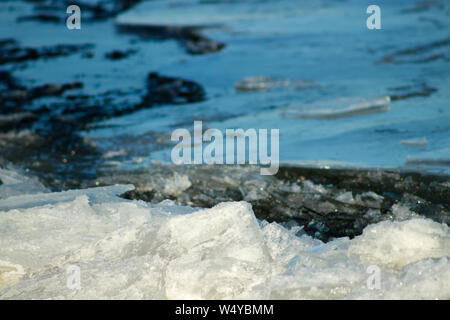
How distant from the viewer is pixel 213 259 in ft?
7.43

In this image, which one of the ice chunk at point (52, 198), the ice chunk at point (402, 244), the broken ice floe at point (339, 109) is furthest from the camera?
the broken ice floe at point (339, 109)

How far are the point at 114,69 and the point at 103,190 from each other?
4.37 metres

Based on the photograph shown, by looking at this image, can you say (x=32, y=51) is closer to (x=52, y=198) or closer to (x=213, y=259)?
(x=52, y=198)

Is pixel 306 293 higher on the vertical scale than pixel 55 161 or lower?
higher

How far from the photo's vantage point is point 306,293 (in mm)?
2090

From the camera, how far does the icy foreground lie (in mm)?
2109

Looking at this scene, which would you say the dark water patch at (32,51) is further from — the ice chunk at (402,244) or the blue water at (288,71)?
the ice chunk at (402,244)

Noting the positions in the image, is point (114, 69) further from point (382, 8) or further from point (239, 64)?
point (382, 8)

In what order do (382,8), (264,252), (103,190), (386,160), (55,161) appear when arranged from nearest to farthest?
(264,252)
(103,190)
(386,160)
(55,161)
(382,8)

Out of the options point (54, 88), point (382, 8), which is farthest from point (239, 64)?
point (382, 8)

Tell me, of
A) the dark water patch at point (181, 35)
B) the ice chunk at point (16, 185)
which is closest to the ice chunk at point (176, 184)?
the ice chunk at point (16, 185)

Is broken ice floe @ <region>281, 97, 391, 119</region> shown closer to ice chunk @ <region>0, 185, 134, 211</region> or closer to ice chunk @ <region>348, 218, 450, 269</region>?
ice chunk @ <region>0, 185, 134, 211</region>

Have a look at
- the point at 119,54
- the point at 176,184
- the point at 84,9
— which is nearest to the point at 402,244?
the point at 176,184

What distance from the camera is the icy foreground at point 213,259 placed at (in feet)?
6.92
